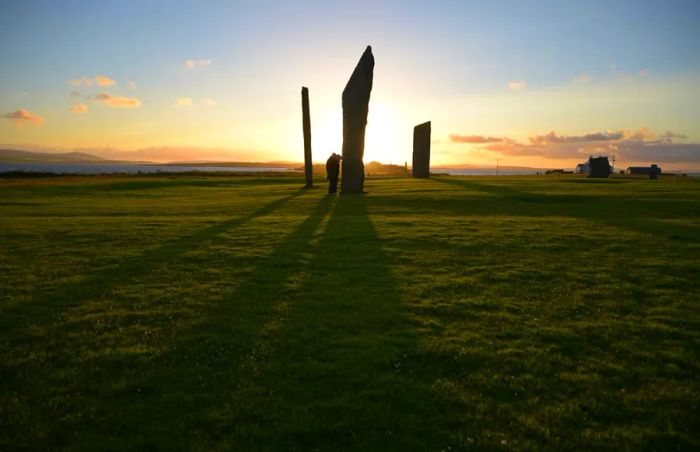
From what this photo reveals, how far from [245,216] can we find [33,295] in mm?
12566

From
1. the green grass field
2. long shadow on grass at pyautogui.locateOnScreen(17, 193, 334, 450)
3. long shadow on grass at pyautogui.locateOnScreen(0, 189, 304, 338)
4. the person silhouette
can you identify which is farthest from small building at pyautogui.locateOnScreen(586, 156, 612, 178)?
long shadow on grass at pyautogui.locateOnScreen(17, 193, 334, 450)

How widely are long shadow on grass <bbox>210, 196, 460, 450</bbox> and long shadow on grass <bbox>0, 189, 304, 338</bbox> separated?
461 cm

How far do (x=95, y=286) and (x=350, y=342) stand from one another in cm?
670

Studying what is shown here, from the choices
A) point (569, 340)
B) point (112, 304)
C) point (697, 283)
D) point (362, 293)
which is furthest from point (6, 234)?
point (697, 283)

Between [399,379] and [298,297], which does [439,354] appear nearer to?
[399,379]

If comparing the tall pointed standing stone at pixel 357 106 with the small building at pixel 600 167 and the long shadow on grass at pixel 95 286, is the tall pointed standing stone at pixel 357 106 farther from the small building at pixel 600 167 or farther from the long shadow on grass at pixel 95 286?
the small building at pixel 600 167

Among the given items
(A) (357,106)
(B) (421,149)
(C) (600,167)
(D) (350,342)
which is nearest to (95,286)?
(D) (350,342)

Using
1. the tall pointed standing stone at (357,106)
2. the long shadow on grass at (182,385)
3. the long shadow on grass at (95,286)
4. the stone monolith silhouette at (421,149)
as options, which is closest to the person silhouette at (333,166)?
the tall pointed standing stone at (357,106)

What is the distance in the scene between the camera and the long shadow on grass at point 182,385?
17.1 feet

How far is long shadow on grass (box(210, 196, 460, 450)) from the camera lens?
518 centimetres

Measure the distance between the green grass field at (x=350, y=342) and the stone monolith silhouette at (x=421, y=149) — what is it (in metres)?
34.8

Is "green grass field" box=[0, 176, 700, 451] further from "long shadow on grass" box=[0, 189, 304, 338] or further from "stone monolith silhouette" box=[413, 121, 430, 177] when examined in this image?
"stone monolith silhouette" box=[413, 121, 430, 177]

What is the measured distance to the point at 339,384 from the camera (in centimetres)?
625

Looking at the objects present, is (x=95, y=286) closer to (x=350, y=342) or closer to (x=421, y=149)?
(x=350, y=342)
